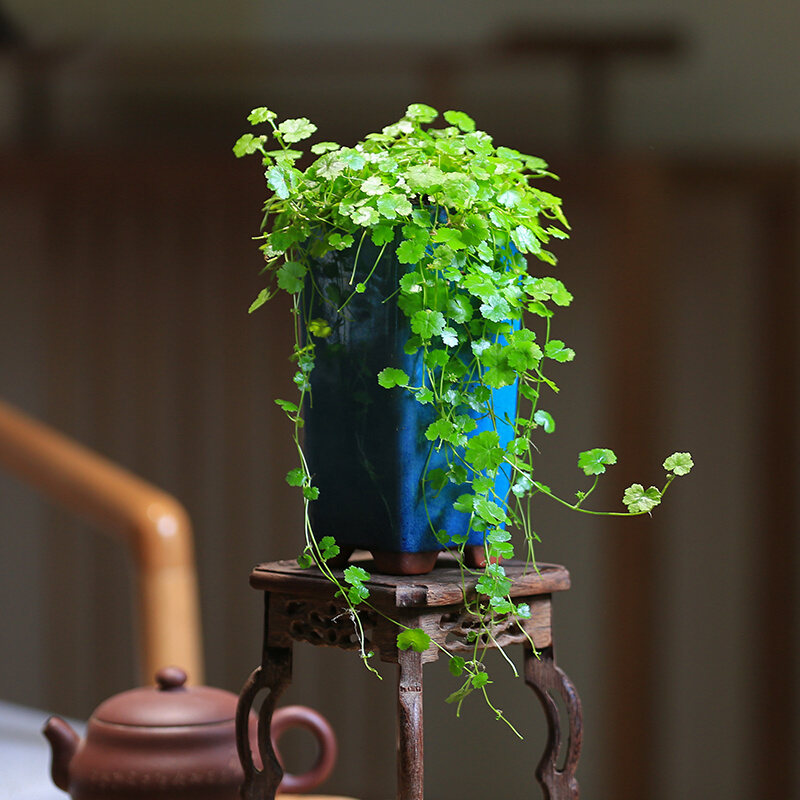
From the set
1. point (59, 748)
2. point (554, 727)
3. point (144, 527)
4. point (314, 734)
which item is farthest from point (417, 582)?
point (144, 527)

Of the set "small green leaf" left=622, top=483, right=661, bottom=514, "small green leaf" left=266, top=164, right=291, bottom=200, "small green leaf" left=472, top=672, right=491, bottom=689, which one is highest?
"small green leaf" left=266, top=164, right=291, bottom=200

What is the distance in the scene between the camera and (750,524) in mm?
3916

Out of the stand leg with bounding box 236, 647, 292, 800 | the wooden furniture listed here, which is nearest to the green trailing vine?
the stand leg with bounding box 236, 647, 292, 800

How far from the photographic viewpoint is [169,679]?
123 centimetres

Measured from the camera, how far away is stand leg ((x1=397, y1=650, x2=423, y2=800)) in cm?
92

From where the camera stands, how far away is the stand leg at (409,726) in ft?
3.01

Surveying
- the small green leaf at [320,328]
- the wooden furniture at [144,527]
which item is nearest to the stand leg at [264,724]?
the small green leaf at [320,328]

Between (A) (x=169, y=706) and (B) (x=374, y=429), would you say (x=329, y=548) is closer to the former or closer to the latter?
(B) (x=374, y=429)

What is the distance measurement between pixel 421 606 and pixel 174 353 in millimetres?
3444

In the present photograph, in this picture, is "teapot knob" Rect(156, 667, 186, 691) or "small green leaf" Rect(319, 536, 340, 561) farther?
"teapot knob" Rect(156, 667, 186, 691)

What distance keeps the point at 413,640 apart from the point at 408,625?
0.07 feet

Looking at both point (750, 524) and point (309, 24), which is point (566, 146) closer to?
point (309, 24)

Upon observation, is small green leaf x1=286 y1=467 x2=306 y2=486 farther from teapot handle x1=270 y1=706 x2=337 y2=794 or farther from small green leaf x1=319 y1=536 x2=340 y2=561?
teapot handle x1=270 y1=706 x2=337 y2=794

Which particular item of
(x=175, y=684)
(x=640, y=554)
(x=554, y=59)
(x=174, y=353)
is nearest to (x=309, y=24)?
(x=554, y=59)
